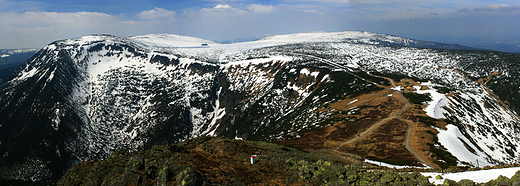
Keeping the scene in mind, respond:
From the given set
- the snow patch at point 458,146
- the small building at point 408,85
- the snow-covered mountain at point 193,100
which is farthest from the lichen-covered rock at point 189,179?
the small building at point 408,85

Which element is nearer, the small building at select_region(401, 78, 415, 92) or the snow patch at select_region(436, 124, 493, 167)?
the snow patch at select_region(436, 124, 493, 167)

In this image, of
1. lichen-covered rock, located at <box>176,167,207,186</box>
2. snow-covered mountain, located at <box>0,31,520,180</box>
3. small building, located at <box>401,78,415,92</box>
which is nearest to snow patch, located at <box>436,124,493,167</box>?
snow-covered mountain, located at <box>0,31,520,180</box>

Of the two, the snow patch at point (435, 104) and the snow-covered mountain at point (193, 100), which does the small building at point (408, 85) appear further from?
the snow-covered mountain at point (193, 100)

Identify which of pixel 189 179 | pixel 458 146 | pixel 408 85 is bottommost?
pixel 458 146

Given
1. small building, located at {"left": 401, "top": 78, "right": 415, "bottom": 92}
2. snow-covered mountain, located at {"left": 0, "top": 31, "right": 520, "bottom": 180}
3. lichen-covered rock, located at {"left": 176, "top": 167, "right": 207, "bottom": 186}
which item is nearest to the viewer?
lichen-covered rock, located at {"left": 176, "top": 167, "right": 207, "bottom": 186}

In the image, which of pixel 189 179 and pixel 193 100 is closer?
pixel 189 179

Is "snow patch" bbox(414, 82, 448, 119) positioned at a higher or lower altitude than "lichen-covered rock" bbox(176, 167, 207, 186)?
lower

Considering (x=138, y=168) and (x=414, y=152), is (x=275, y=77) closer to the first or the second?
(x=414, y=152)

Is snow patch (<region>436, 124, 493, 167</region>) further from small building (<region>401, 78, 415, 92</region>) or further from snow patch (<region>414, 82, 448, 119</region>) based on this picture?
small building (<region>401, 78, 415, 92</region>)

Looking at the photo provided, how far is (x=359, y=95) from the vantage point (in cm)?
8094

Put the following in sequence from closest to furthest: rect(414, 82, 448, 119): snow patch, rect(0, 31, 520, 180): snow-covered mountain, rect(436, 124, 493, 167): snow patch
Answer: rect(436, 124, 493, 167): snow patch < rect(414, 82, 448, 119): snow patch < rect(0, 31, 520, 180): snow-covered mountain

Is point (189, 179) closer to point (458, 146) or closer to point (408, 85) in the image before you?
point (458, 146)

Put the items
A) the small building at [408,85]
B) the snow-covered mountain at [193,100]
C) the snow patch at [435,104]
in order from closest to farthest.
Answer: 1. the snow patch at [435,104]
2. the small building at [408,85]
3. the snow-covered mountain at [193,100]

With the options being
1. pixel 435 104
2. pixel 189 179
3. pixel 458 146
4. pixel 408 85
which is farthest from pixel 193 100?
pixel 189 179
